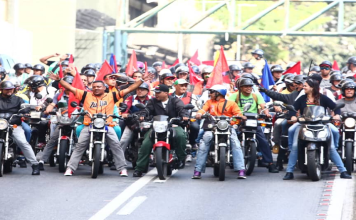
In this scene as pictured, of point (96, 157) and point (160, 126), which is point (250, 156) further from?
point (96, 157)

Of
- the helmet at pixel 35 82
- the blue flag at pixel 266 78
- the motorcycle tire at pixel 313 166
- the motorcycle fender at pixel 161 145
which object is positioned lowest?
the motorcycle tire at pixel 313 166

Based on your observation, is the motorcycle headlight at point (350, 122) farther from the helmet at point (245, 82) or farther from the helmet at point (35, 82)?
the helmet at point (35, 82)

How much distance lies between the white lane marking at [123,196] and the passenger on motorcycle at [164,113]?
0.30 metres

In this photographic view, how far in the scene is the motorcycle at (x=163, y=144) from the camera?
49.6 ft

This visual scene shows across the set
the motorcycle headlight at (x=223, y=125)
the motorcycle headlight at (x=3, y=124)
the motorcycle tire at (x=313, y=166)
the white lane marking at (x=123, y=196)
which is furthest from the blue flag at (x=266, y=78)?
the motorcycle headlight at (x=3, y=124)

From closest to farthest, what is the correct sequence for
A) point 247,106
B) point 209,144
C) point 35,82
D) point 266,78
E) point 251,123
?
point 209,144
point 247,106
point 251,123
point 35,82
point 266,78

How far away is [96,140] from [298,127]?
3.23m

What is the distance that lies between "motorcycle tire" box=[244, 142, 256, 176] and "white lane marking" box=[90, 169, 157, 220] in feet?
4.97

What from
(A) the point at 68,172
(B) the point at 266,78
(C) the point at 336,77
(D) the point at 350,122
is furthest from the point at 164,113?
(B) the point at 266,78

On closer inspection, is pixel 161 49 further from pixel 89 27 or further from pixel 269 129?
pixel 269 129

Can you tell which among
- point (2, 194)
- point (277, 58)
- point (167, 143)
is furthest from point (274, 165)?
point (277, 58)

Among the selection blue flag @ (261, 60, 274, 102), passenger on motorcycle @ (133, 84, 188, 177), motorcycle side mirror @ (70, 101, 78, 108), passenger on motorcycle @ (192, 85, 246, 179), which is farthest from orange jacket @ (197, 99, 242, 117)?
blue flag @ (261, 60, 274, 102)

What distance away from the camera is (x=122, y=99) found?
17.6 metres

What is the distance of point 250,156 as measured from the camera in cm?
1588
